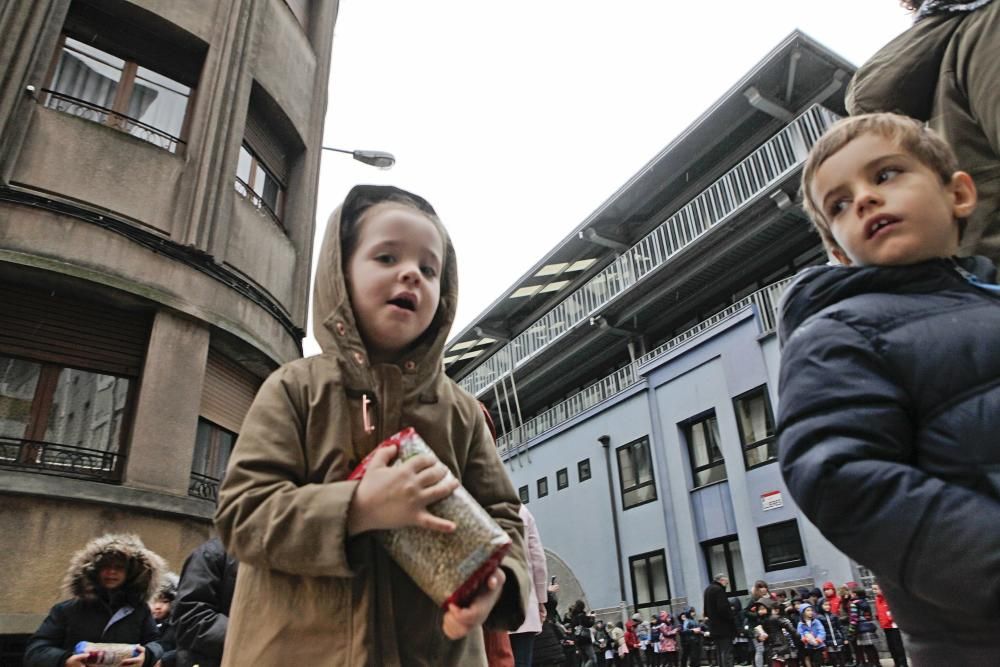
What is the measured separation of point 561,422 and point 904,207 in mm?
22276

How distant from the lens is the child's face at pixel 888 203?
1471mm

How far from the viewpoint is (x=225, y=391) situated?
927cm

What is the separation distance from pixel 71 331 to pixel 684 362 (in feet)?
48.5

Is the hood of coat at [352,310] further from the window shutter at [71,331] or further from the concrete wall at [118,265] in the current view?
the window shutter at [71,331]

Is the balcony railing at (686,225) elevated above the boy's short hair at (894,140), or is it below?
above

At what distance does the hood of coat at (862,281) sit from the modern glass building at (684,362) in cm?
1339

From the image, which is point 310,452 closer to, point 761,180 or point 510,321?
point 761,180

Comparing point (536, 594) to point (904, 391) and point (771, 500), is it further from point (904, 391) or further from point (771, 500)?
point (771, 500)

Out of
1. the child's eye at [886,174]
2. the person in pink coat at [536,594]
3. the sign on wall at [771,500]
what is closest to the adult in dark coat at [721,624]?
the sign on wall at [771,500]

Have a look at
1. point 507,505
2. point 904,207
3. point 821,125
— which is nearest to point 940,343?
point 904,207


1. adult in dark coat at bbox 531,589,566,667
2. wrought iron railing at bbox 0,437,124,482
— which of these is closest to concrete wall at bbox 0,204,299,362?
wrought iron railing at bbox 0,437,124,482

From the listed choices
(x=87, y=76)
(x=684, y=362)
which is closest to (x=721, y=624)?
(x=684, y=362)

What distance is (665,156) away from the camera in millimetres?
19219

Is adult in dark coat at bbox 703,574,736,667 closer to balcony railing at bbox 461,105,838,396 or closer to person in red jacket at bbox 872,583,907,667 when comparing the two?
person in red jacket at bbox 872,583,907,667
